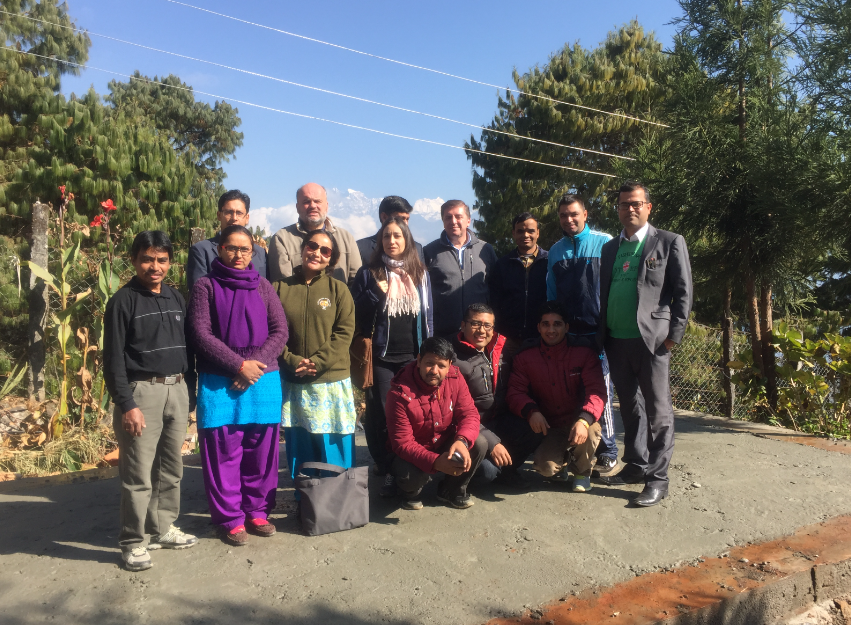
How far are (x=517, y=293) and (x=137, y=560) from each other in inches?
121

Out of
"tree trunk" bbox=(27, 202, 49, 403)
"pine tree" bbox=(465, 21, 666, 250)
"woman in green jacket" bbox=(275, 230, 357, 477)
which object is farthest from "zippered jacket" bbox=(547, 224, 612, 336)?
"pine tree" bbox=(465, 21, 666, 250)

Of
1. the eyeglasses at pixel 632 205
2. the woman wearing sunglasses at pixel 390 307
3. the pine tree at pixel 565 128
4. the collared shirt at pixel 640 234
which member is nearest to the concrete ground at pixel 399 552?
the woman wearing sunglasses at pixel 390 307

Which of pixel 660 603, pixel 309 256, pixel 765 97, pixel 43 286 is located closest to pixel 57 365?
pixel 43 286

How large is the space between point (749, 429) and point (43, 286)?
6697 mm

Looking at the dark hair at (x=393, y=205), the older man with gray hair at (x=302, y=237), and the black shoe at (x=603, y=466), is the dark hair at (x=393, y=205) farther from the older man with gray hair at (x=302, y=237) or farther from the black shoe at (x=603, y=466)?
the black shoe at (x=603, y=466)

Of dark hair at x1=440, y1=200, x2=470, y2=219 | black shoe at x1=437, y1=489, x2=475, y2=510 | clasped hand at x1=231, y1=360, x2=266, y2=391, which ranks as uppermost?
dark hair at x1=440, y1=200, x2=470, y2=219

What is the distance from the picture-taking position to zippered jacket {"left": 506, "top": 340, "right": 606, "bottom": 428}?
170 inches

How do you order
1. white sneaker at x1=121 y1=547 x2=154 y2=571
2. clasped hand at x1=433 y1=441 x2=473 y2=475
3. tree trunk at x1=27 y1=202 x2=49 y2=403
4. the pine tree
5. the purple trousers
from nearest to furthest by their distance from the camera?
white sneaker at x1=121 y1=547 x2=154 y2=571 < the purple trousers < clasped hand at x1=433 y1=441 x2=473 y2=475 < tree trunk at x1=27 y1=202 x2=49 y2=403 < the pine tree

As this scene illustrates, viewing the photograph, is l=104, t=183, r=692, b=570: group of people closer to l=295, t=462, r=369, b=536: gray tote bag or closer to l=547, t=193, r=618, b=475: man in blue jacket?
l=547, t=193, r=618, b=475: man in blue jacket

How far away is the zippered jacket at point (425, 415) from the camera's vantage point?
3810 millimetres

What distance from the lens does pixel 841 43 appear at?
5.06 m

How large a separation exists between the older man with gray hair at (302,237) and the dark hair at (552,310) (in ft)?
4.50

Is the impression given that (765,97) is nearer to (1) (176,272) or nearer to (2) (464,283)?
(2) (464,283)

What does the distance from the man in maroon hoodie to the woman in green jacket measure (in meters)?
0.32
